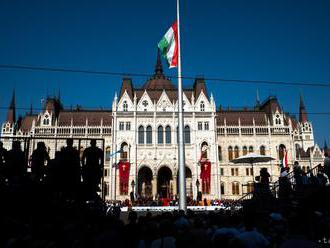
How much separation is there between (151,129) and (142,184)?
918 cm

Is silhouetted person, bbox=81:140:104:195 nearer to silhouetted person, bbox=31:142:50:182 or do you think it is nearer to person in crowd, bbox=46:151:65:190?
person in crowd, bbox=46:151:65:190

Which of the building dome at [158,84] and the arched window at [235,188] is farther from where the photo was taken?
the building dome at [158,84]

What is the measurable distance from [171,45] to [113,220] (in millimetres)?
14662

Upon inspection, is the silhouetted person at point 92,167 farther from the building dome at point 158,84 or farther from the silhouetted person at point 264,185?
the building dome at point 158,84

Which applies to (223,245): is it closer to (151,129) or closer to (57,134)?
(151,129)

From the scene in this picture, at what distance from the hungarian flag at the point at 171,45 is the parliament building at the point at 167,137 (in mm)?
29428

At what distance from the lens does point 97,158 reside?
1228cm

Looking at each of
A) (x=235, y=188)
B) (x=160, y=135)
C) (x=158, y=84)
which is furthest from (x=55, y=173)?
(x=158, y=84)

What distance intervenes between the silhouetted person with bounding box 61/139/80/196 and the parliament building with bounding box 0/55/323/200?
36.2 m

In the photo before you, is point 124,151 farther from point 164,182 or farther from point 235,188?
point 235,188

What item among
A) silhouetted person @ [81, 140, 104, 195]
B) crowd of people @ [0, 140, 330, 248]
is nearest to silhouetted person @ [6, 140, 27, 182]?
crowd of people @ [0, 140, 330, 248]

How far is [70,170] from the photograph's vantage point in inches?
452

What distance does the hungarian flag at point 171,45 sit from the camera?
19.5m

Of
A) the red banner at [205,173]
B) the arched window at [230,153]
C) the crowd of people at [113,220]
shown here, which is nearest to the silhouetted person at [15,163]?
the crowd of people at [113,220]
